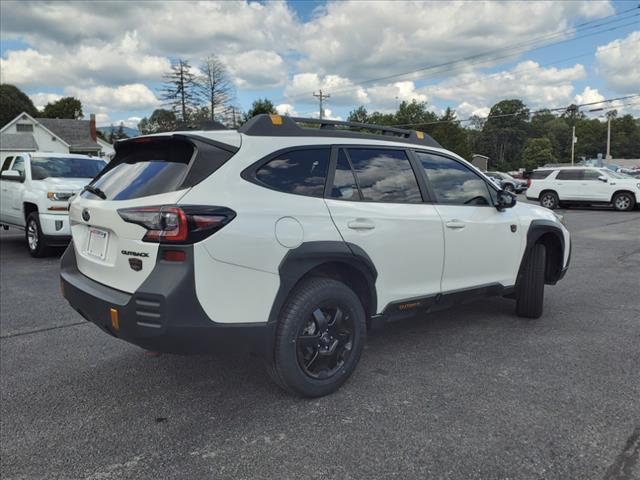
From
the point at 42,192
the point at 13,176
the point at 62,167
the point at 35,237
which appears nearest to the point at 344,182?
the point at 42,192

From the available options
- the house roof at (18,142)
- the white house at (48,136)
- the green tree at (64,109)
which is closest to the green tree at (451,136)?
the white house at (48,136)

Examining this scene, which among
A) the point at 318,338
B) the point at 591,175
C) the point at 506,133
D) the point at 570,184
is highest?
the point at 506,133

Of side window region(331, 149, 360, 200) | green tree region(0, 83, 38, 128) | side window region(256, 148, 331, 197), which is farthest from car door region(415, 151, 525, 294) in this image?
green tree region(0, 83, 38, 128)

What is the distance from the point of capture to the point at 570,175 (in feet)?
64.7

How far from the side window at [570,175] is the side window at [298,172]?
1901 cm

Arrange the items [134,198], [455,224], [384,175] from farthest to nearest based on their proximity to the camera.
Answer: [455,224] → [384,175] → [134,198]

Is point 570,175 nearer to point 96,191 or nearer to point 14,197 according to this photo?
point 14,197

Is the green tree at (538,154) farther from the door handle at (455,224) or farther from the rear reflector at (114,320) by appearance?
the rear reflector at (114,320)

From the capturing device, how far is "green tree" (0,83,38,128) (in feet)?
244

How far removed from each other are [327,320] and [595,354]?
2299 mm

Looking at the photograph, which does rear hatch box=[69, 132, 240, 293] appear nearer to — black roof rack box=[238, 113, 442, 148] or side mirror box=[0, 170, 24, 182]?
black roof rack box=[238, 113, 442, 148]

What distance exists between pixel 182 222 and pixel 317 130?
128 cm

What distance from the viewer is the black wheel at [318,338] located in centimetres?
301

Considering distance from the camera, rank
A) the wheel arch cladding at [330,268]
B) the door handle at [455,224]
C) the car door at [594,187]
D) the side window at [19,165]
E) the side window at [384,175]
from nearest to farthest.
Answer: the wheel arch cladding at [330,268] → the side window at [384,175] → the door handle at [455,224] → the side window at [19,165] → the car door at [594,187]
